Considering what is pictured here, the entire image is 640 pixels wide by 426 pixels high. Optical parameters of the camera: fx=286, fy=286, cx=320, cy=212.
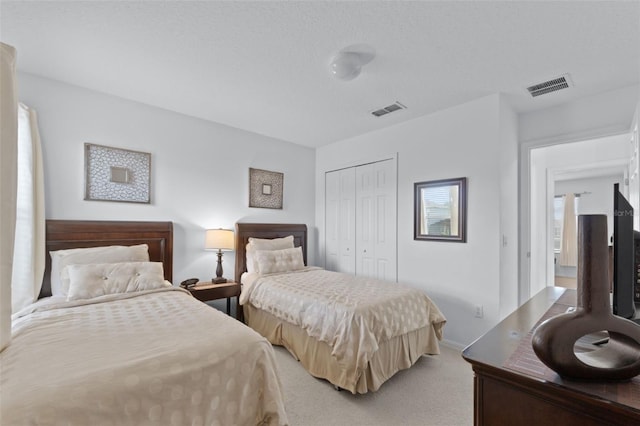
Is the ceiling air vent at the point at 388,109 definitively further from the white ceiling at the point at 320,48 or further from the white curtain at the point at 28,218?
the white curtain at the point at 28,218

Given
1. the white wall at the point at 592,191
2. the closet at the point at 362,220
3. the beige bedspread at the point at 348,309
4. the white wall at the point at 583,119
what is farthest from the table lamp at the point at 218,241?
the white wall at the point at 592,191

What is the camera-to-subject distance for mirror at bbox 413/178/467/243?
3133 mm

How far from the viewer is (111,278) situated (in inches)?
93.4

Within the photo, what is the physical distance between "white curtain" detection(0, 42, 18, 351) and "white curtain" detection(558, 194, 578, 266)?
868cm

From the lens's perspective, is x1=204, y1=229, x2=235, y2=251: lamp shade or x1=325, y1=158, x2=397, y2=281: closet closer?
x1=204, y1=229, x2=235, y2=251: lamp shade

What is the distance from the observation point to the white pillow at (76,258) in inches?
95.6

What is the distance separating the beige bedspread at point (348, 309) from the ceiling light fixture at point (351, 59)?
1884mm

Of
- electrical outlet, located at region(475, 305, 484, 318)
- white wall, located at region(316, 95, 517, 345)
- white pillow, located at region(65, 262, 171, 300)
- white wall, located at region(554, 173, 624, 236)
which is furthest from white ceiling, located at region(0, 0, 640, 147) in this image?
white wall, located at region(554, 173, 624, 236)

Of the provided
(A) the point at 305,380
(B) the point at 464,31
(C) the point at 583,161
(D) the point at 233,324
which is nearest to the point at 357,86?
(B) the point at 464,31

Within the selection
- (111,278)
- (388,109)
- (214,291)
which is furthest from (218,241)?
(388,109)

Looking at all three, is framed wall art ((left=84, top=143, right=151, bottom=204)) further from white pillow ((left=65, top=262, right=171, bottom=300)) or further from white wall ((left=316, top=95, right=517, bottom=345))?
white wall ((left=316, top=95, right=517, bottom=345))

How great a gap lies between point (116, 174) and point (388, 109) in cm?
307

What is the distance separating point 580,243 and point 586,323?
22 centimetres

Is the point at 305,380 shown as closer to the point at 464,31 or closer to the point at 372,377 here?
the point at 372,377
